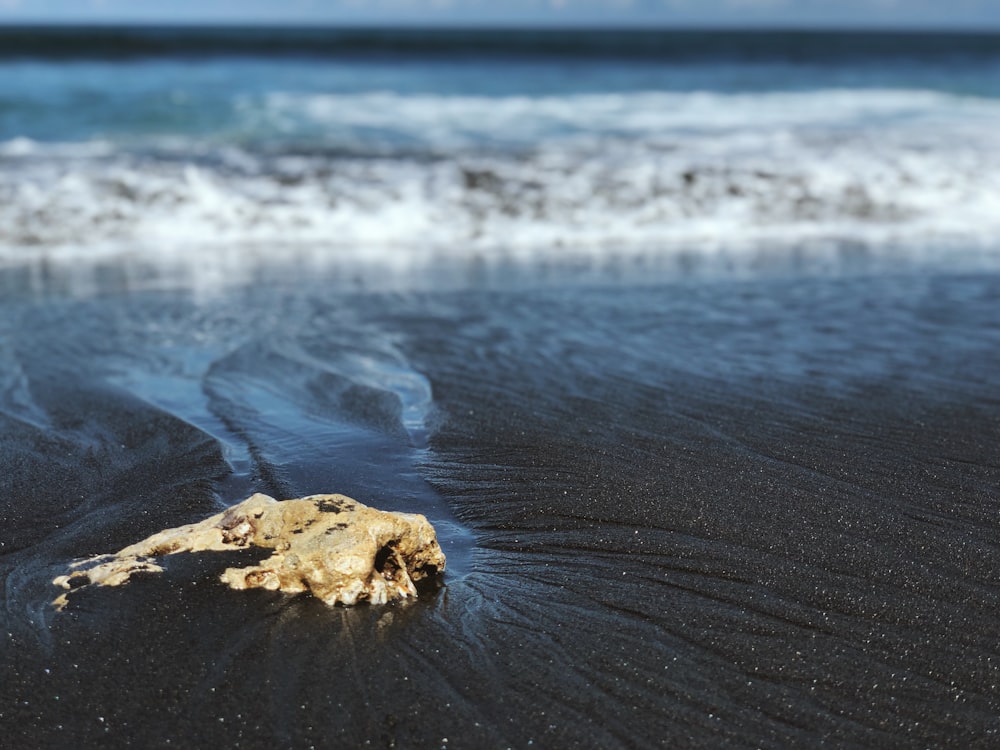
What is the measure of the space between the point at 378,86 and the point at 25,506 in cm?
2020

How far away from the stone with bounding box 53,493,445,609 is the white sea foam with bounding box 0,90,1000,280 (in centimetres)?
468

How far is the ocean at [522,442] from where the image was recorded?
6.74 feet

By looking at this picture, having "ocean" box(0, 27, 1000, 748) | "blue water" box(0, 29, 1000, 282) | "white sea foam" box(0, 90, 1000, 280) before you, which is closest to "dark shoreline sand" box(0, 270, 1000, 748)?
"ocean" box(0, 27, 1000, 748)

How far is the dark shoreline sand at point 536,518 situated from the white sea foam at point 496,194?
265 cm

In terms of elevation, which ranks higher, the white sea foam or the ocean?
the white sea foam

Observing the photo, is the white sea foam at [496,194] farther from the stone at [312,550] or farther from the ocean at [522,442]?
the stone at [312,550]

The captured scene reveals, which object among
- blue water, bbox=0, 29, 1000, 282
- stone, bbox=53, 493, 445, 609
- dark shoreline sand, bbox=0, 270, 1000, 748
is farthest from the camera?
blue water, bbox=0, 29, 1000, 282

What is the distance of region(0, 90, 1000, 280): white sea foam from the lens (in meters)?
7.79

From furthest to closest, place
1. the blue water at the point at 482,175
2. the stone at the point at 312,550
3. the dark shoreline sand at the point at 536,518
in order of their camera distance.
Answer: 1. the blue water at the point at 482,175
2. the stone at the point at 312,550
3. the dark shoreline sand at the point at 536,518

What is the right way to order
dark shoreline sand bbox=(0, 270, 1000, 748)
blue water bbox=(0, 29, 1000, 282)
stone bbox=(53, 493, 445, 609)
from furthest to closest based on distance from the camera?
blue water bbox=(0, 29, 1000, 282) → stone bbox=(53, 493, 445, 609) → dark shoreline sand bbox=(0, 270, 1000, 748)

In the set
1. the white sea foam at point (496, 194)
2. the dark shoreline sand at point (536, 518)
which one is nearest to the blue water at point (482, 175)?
the white sea foam at point (496, 194)

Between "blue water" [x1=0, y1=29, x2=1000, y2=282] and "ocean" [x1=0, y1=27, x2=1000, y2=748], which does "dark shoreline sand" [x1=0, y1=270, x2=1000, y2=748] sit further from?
"blue water" [x1=0, y1=29, x2=1000, y2=282]

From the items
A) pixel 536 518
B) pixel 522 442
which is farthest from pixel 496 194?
pixel 536 518

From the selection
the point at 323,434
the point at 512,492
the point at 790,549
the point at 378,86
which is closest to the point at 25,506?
the point at 323,434
